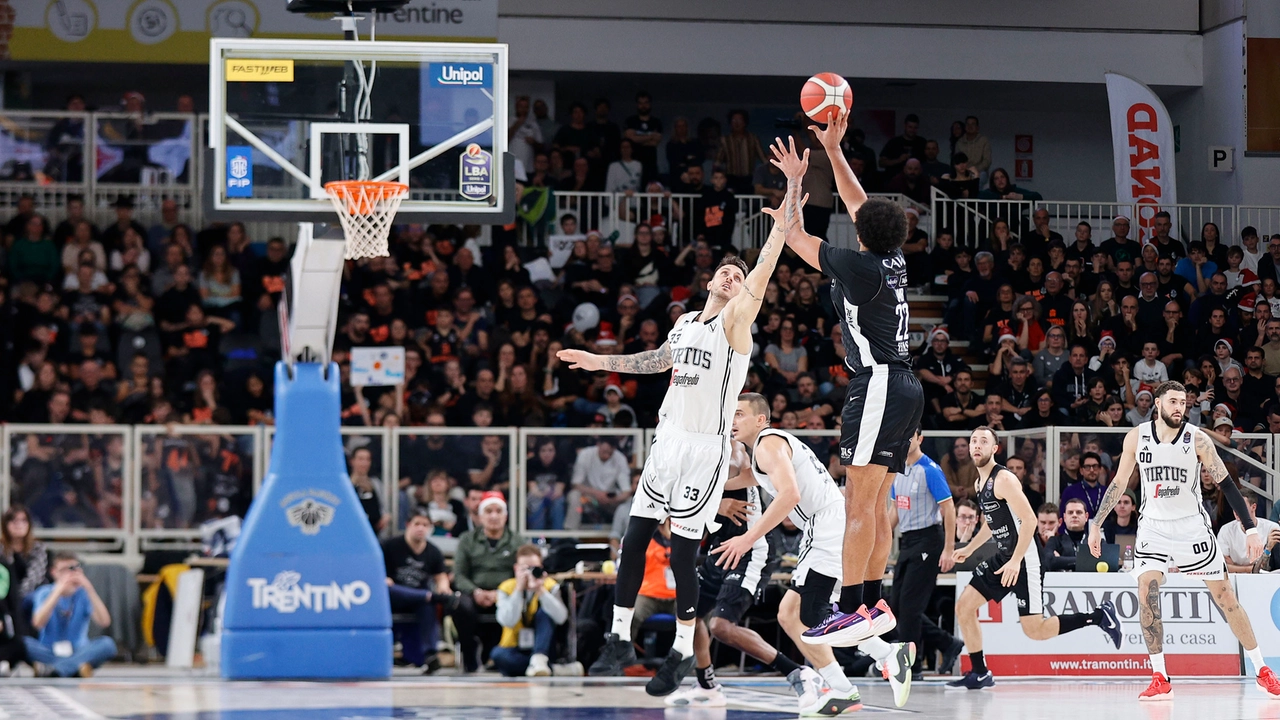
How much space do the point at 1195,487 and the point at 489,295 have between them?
8.50 metres

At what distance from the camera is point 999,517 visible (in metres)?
11.8

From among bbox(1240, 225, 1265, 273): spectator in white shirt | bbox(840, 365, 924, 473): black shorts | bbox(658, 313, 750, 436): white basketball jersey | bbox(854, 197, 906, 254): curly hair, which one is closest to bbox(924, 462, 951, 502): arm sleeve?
bbox(658, 313, 750, 436): white basketball jersey

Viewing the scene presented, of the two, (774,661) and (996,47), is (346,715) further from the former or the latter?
(996,47)

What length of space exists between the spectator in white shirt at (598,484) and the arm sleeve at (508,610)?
1.36 m

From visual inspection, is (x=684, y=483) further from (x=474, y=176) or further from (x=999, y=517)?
(x=999, y=517)

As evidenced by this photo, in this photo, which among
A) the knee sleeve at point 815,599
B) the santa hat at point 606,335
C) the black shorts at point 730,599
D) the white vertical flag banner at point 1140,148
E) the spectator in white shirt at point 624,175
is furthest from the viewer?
the white vertical flag banner at point 1140,148

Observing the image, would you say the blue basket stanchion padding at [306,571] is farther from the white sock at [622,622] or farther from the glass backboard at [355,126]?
the white sock at [622,622]

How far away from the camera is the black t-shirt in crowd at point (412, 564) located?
13031 millimetres

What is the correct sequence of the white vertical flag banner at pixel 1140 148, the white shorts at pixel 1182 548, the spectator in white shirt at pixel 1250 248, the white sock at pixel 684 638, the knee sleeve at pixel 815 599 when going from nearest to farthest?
1. the knee sleeve at pixel 815 599
2. the white sock at pixel 684 638
3. the white shorts at pixel 1182 548
4. the spectator in white shirt at pixel 1250 248
5. the white vertical flag banner at pixel 1140 148

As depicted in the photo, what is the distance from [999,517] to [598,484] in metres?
3.76

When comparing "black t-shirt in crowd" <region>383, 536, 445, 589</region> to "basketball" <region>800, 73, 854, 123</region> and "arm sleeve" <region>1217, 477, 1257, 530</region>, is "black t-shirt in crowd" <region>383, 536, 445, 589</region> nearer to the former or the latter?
"arm sleeve" <region>1217, 477, 1257, 530</region>

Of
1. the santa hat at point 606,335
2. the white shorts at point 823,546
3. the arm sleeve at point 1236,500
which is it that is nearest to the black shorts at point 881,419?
the white shorts at point 823,546

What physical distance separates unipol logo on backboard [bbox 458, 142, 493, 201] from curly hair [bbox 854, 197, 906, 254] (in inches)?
145

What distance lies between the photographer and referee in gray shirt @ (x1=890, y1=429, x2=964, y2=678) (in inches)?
471
